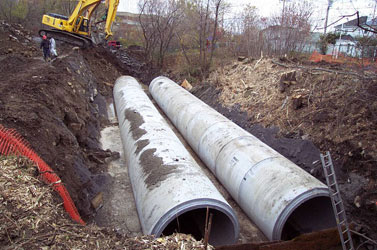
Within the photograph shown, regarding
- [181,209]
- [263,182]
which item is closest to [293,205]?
[263,182]

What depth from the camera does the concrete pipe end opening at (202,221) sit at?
13.9ft

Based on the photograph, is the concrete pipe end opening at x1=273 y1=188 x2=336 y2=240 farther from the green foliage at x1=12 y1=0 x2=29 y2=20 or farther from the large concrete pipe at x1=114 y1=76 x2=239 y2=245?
the green foliage at x1=12 y1=0 x2=29 y2=20

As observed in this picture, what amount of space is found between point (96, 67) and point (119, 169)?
9.93 metres

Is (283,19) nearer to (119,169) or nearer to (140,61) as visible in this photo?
(140,61)

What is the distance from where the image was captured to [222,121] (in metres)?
7.59

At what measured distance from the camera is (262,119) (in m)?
8.25

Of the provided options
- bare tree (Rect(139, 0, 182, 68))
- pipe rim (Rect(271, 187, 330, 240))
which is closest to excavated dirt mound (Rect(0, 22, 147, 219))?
pipe rim (Rect(271, 187, 330, 240))

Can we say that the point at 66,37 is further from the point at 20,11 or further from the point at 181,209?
the point at 181,209

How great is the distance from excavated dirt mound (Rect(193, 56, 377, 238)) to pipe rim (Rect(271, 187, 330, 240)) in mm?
769

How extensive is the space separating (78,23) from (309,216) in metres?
13.9

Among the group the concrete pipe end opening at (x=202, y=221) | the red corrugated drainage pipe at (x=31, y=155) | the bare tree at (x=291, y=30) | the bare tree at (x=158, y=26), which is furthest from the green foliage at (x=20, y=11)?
the concrete pipe end opening at (x=202, y=221)

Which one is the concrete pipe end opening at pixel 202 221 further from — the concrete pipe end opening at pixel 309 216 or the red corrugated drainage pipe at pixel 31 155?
the red corrugated drainage pipe at pixel 31 155

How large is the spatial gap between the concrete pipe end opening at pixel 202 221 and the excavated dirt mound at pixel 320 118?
209 centimetres

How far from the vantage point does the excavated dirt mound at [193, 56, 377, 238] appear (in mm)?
5004
